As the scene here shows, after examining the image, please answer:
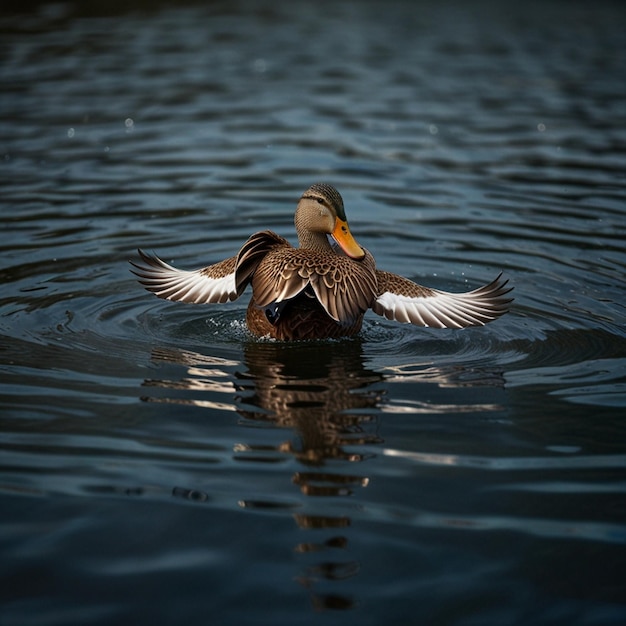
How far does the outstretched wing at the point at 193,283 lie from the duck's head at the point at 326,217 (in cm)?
60

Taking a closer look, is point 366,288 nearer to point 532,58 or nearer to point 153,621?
point 153,621

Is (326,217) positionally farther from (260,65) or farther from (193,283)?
(260,65)

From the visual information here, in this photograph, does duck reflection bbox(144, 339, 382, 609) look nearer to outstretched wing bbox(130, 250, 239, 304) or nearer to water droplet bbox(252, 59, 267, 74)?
outstretched wing bbox(130, 250, 239, 304)

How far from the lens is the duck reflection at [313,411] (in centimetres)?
457

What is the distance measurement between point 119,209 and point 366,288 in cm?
485

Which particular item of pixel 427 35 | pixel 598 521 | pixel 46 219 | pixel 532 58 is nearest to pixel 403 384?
pixel 598 521

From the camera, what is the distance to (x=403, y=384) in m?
6.61

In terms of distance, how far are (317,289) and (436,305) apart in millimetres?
1015

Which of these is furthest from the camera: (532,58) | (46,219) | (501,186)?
(532,58)

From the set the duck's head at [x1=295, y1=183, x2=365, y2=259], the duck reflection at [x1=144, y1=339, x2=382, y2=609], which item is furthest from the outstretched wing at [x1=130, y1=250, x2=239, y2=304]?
the duck's head at [x1=295, y1=183, x2=365, y2=259]

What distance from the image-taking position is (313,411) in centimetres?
610

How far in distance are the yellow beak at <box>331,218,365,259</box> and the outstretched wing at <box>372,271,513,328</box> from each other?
23 centimetres

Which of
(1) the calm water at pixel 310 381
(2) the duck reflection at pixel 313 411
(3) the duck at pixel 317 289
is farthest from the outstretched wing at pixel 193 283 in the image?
(2) the duck reflection at pixel 313 411

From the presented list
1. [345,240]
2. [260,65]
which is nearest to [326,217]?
[345,240]
